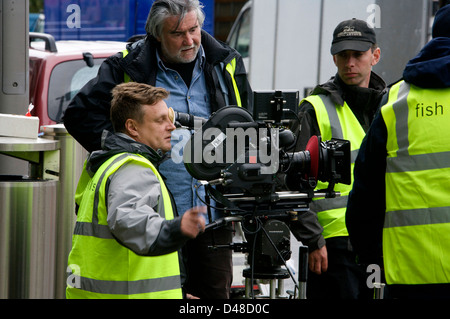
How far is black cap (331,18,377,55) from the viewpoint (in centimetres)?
477

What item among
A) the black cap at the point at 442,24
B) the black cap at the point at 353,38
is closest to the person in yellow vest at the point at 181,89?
the black cap at the point at 353,38

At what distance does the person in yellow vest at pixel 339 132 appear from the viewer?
444 cm

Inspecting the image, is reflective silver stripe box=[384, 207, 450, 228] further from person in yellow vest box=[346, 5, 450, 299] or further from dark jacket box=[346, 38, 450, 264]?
dark jacket box=[346, 38, 450, 264]

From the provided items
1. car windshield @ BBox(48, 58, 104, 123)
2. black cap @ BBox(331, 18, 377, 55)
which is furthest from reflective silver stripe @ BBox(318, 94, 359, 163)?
car windshield @ BBox(48, 58, 104, 123)

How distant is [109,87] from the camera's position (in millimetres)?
4449

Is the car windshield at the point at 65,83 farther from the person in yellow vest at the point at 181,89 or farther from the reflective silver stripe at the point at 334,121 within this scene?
the reflective silver stripe at the point at 334,121

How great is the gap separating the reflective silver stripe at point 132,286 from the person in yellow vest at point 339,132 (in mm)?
1129

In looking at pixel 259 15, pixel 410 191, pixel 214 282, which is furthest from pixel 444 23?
pixel 259 15

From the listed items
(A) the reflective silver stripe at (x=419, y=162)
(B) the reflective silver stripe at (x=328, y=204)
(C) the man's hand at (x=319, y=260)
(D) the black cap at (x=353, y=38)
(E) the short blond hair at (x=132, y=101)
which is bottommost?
(C) the man's hand at (x=319, y=260)

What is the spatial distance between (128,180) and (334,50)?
6.39ft

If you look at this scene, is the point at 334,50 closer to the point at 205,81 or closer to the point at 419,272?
the point at 205,81

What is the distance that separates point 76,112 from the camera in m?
4.46

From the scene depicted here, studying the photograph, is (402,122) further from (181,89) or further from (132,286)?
(181,89)

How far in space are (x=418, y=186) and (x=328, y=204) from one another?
4.15 feet
